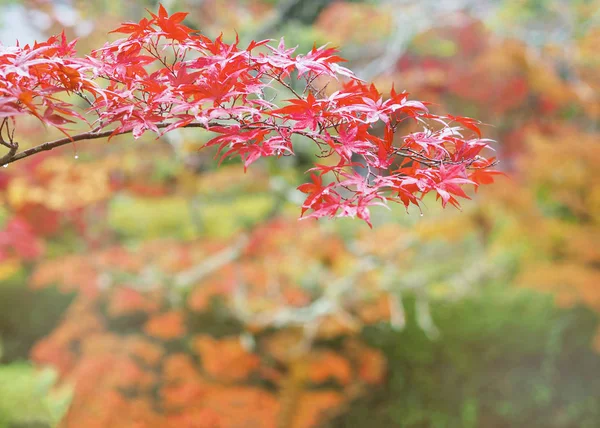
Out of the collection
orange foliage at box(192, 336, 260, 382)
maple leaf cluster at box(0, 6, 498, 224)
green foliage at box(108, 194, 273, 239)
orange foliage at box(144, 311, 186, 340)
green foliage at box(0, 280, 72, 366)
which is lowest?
maple leaf cluster at box(0, 6, 498, 224)

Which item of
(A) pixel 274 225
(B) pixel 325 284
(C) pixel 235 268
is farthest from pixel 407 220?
(C) pixel 235 268

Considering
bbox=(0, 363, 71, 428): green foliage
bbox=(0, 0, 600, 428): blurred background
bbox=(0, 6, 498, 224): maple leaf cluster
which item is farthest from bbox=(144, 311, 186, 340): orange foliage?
bbox=(0, 6, 498, 224): maple leaf cluster

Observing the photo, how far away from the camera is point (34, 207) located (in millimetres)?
4324

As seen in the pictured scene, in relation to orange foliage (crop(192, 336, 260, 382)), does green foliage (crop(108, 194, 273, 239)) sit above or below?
above

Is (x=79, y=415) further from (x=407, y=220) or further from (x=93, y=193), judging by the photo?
(x=407, y=220)

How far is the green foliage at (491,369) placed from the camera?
5.29 metres

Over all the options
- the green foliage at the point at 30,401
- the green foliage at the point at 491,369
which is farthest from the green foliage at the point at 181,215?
the green foliage at the point at 491,369

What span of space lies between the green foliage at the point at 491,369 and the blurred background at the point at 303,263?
2cm

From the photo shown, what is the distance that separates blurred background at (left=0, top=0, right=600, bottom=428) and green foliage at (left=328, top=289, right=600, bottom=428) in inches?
0.8

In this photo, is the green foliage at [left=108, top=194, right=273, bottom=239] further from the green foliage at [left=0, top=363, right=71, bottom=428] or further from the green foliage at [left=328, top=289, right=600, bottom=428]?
the green foliage at [left=328, top=289, right=600, bottom=428]

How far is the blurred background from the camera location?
12.2 feet

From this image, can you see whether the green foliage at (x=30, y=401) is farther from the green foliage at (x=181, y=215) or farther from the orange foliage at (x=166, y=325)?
the green foliage at (x=181, y=215)

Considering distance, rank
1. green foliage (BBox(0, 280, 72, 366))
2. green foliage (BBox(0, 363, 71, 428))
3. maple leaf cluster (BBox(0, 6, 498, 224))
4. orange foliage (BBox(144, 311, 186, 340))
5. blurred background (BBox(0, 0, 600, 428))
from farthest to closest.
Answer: green foliage (BBox(0, 280, 72, 366))
orange foliage (BBox(144, 311, 186, 340))
blurred background (BBox(0, 0, 600, 428))
green foliage (BBox(0, 363, 71, 428))
maple leaf cluster (BBox(0, 6, 498, 224))

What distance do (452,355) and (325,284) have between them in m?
2.38
